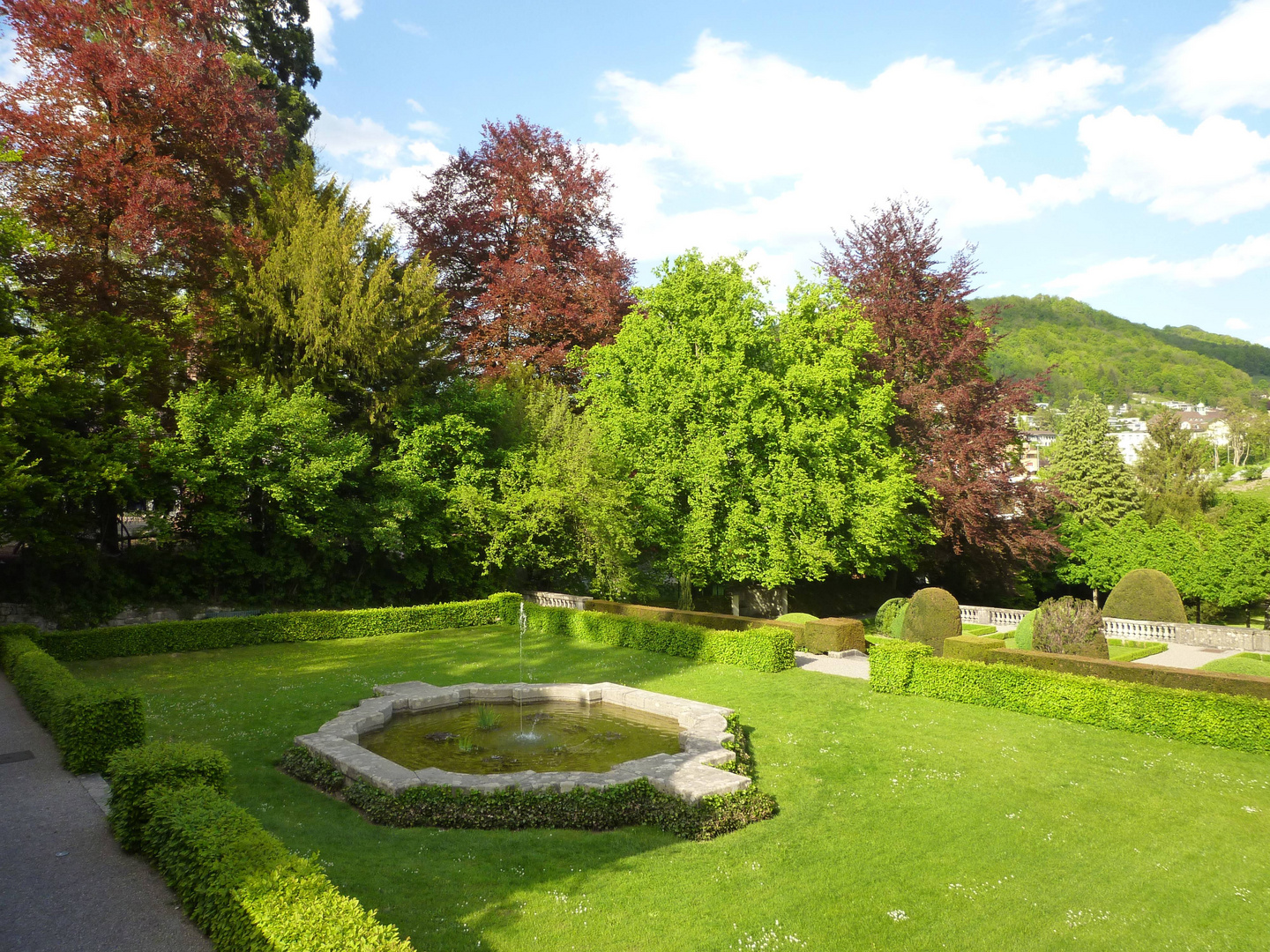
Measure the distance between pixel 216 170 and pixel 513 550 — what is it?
16.7 meters

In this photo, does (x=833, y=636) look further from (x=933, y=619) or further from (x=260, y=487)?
(x=260, y=487)

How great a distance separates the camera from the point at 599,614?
930 inches

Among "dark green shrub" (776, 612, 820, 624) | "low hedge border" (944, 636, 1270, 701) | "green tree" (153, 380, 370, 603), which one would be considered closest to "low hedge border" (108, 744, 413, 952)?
"low hedge border" (944, 636, 1270, 701)

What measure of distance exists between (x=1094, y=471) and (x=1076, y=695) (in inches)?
1315

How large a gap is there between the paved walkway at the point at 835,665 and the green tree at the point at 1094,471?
27129 mm

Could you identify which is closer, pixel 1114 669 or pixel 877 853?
pixel 877 853

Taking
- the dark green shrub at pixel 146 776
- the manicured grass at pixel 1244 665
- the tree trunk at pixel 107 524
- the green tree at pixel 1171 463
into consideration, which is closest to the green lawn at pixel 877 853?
Result: the dark green shrub at pixel 146 776

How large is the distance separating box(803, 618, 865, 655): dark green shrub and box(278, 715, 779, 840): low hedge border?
12.0 meters

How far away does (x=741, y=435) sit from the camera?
24.2 metres

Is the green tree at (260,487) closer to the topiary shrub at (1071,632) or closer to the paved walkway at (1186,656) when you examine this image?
the topiary shrub at (1071,632)

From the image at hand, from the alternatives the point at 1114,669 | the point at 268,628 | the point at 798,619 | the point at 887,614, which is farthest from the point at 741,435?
the point at 268,628

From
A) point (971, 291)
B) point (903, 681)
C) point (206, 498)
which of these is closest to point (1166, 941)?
point (903, 681)

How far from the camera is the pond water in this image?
11.9 meters

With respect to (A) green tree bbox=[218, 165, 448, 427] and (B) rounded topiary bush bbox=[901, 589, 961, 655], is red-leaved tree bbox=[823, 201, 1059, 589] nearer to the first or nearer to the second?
(B) rounded topiary bush bbox=[901, 589, 961, 655]
